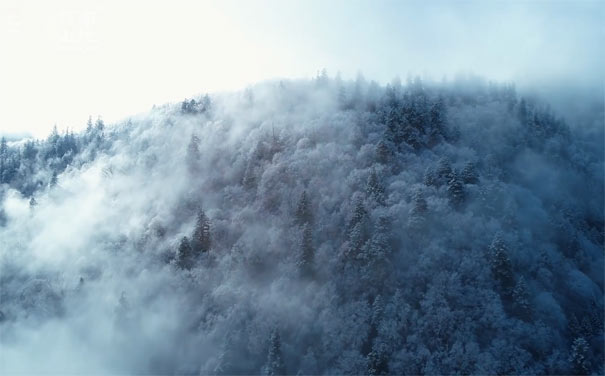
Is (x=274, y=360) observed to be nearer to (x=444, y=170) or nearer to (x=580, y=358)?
(x=580, y=358)

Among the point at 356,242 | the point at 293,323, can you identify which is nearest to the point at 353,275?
the point at 356,242

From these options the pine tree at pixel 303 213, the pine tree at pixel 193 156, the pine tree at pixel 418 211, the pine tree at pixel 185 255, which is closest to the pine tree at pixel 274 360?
the pine tree at pixel 303 213

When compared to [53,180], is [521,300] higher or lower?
lower

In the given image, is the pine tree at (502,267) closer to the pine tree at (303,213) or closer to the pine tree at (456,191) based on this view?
the pine tree at (456,191)

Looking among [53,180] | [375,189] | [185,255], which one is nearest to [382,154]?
[375,189]

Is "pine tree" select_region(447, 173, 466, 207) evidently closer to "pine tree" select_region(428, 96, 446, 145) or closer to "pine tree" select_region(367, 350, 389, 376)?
"pine tree" select_region(428, 96, 446, 145)

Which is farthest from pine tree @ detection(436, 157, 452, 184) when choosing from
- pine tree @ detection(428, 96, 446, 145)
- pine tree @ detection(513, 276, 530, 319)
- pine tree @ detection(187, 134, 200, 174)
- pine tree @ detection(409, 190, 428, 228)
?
pine tree @ detection(187, 134, 200, 174)
